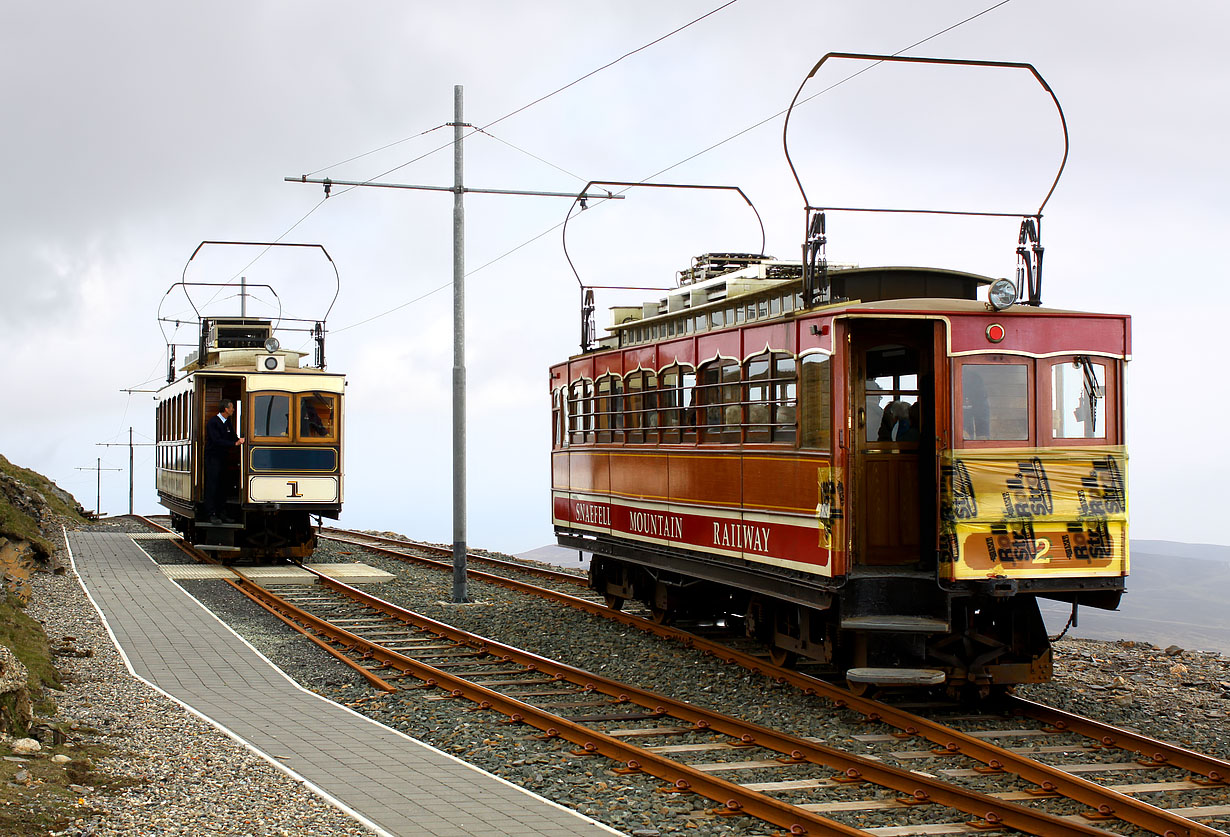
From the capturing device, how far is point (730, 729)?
10.0m

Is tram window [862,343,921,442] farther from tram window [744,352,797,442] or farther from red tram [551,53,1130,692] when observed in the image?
tram window [744,352,797,442]

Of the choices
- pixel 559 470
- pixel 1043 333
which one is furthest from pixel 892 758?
pixel 559 470

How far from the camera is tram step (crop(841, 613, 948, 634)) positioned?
10.5 m

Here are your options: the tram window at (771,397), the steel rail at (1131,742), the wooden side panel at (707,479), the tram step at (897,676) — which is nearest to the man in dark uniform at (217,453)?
the wooden side panel at (707,479)

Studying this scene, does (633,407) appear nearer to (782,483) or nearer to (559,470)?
(559,470)

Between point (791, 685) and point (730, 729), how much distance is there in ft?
6.71

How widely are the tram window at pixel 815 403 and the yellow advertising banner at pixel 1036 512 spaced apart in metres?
1.05

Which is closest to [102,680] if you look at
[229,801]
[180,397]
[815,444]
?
[229,801]

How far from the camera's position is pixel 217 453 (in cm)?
2405

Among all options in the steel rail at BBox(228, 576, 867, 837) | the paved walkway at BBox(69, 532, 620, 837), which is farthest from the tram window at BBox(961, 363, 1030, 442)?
the paved walkway at BBox(69, 532, 620, 837)

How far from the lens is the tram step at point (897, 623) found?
10500 mm

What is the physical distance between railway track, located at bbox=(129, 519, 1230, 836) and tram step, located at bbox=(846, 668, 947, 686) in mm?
284

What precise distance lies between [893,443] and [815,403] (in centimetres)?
85

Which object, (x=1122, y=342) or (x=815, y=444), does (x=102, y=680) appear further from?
(x=1122, y=342)
